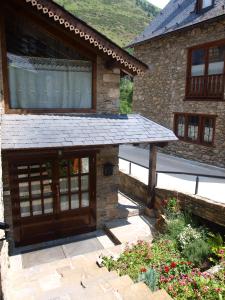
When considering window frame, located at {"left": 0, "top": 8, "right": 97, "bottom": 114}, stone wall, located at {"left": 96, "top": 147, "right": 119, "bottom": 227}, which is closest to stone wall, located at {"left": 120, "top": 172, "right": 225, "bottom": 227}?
stone wall, located at {"left": 96, "top": 147, "right": 119, "bottom": 227}

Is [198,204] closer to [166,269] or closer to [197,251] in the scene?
[197,251]

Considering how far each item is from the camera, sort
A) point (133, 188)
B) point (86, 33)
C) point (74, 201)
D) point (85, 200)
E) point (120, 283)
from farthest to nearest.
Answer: point (133, 188) → point (85, 200) → point (74, 201) → point (86, 33) → point (120, 283)

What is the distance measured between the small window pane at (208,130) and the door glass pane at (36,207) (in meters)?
9.10

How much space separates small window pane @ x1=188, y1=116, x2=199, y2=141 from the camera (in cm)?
1365

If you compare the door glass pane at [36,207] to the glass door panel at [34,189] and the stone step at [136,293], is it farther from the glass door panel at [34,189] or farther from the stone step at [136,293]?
the stone step at [136,293]

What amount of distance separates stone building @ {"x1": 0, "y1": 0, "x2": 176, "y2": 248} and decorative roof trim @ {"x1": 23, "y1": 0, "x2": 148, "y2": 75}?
2cm

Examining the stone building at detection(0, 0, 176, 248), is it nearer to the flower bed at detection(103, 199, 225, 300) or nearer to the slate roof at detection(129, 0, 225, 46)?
the flower bed at detection(103, 199, 225, 300)

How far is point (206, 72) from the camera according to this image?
12.8m

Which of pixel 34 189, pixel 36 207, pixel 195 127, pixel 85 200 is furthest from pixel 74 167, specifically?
pixel 195 127

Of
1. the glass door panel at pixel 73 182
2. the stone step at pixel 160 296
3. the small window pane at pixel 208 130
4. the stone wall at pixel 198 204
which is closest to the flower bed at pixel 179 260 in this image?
the stone wall at pixel 198 204

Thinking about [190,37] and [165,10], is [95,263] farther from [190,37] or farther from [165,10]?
[165,10]

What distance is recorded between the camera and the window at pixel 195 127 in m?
12.9

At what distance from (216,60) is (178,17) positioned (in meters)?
4.24

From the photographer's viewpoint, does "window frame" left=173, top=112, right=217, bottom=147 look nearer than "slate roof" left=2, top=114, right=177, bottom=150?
No
